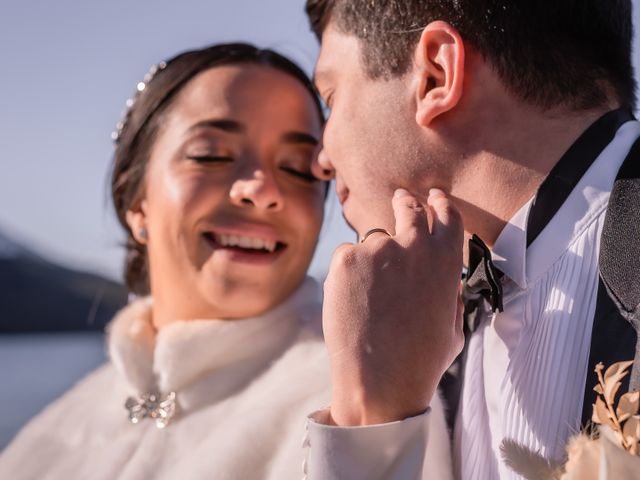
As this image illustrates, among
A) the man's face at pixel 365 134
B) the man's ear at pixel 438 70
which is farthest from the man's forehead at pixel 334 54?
the man's ear at pixel 438 70

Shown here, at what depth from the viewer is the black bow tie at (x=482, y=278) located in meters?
1.22

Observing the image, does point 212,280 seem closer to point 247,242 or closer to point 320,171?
point 247,242

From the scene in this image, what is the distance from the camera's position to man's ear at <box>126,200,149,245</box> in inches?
83.4

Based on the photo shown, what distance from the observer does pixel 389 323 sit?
3.52 feet

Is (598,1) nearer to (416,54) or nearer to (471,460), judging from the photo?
(416,54)

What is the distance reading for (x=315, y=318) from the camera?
186cm

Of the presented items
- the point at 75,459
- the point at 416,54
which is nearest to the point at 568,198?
the point at 416,54

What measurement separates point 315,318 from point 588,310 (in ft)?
2.73

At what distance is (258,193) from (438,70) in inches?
24.1

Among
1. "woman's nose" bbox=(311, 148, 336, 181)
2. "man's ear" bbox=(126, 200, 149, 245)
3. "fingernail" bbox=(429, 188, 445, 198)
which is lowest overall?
"man's ear" bbox=(126, 200, 149, 245)

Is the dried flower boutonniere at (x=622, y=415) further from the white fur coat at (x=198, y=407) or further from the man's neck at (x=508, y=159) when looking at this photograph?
the white fur coat at (x=198, y=407)

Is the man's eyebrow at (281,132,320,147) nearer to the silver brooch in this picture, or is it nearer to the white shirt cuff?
the silver brooch

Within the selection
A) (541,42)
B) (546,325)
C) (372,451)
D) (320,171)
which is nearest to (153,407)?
(320,171)

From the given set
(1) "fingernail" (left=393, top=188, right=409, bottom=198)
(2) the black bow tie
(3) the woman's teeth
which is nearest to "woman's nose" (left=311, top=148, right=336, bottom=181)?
(3) the woman's teeth
